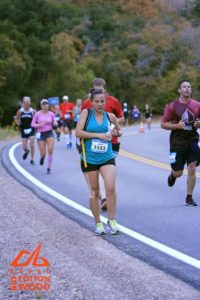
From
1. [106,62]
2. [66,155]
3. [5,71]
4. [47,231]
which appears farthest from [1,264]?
[106,62]

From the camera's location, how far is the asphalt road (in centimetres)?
734

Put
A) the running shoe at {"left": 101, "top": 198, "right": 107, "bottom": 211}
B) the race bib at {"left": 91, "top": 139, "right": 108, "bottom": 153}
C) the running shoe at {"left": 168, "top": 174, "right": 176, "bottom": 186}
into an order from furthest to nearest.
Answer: the running shoe at {"left": 168, "top": 174, "right": 176, "bottom": 186}, the running shoe at {"left": 101, "top": 198, "right": 107, "bottom": 211}, the race bib at {"left": 91, "top": 139, "right": 108, "bottom": 153}

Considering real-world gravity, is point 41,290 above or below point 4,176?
above

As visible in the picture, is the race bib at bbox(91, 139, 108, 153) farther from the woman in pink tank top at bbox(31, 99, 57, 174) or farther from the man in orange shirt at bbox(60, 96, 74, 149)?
the man in orange shirt at bbox(60, 96, 74, 149)

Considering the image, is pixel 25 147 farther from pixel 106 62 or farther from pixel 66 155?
pixel 106 62

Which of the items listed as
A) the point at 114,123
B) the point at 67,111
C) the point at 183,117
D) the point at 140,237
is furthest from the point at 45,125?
the point at 67,111

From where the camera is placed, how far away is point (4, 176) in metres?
15.7

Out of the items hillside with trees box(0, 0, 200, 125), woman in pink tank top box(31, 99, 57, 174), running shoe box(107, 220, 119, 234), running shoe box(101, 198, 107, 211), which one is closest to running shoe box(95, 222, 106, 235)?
running shoe box(107, 220, 119, 234)

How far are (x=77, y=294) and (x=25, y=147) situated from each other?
572 inches

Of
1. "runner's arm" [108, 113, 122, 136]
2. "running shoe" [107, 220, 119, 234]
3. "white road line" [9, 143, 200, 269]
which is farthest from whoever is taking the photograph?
"runner's arm" [108, 113, 122, 136]

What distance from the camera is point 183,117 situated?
10.7 metres

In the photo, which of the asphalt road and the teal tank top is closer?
the asphalt road

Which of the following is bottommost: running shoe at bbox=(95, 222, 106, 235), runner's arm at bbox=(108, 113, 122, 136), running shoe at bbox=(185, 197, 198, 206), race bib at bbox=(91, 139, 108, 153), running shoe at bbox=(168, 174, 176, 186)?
running shoe at bbox=(185, 197, 198, 206)

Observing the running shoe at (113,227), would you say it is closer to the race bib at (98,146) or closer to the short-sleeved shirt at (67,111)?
the race bib at (98,146)
